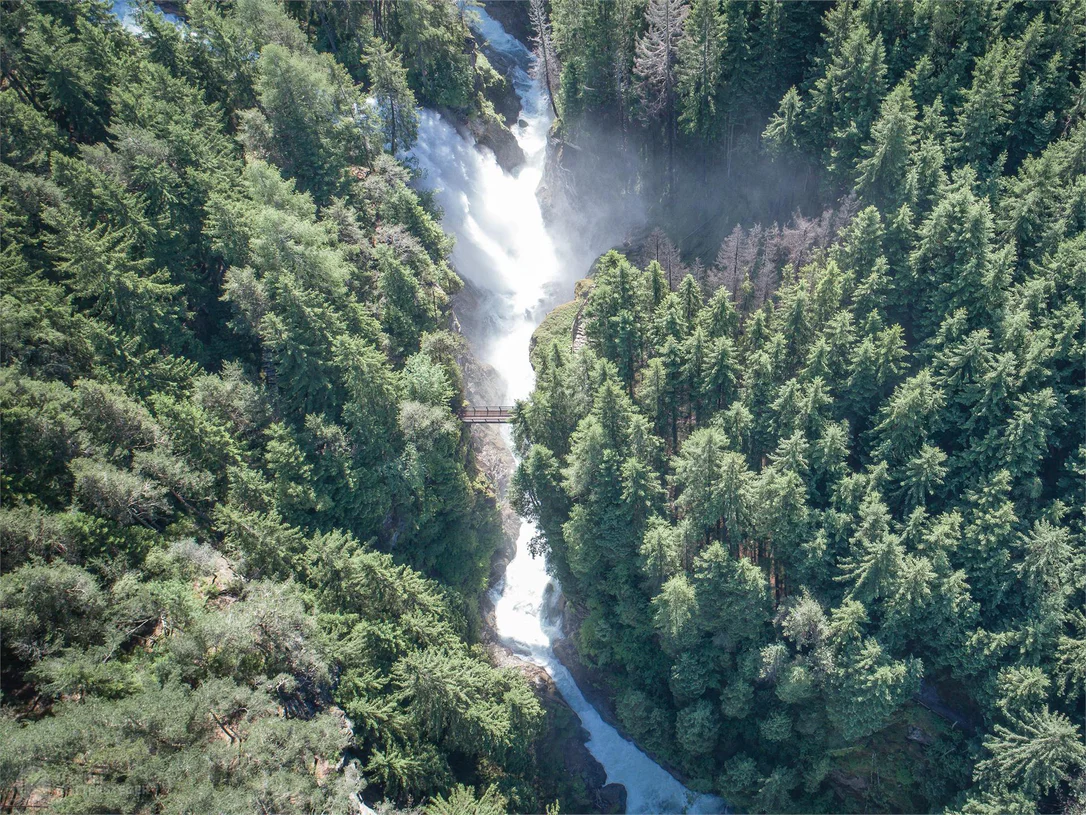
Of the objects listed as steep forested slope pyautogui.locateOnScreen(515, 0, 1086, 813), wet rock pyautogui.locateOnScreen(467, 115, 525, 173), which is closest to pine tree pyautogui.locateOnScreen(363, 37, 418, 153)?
wet rock pyautogui.locateOnScreen(467, 115, 525, 173)

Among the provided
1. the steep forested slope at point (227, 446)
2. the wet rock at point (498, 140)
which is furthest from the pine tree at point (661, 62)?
the steep forested slope at point (227, 446)

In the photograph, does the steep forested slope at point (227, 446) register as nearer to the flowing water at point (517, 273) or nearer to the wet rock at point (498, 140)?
the flowing water at point (517, 273)

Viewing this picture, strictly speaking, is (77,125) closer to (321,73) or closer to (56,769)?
(321,73)

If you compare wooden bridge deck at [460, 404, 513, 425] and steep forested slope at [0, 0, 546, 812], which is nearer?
steep forested slope at [0, 0, 546, 812]

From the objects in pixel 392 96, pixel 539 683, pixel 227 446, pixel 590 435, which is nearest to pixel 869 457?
pixel 590 435

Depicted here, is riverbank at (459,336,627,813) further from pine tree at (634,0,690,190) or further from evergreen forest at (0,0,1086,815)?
pine tree at (634,0,690,190)

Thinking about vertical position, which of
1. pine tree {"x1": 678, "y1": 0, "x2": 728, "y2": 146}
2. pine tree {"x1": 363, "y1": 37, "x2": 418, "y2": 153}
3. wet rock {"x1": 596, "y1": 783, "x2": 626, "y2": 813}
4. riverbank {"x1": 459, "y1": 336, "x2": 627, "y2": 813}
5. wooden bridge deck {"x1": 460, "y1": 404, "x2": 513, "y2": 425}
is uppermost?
pine tree {"x1": 678, "y1": 0, "x2": 728, "y2": 146}
